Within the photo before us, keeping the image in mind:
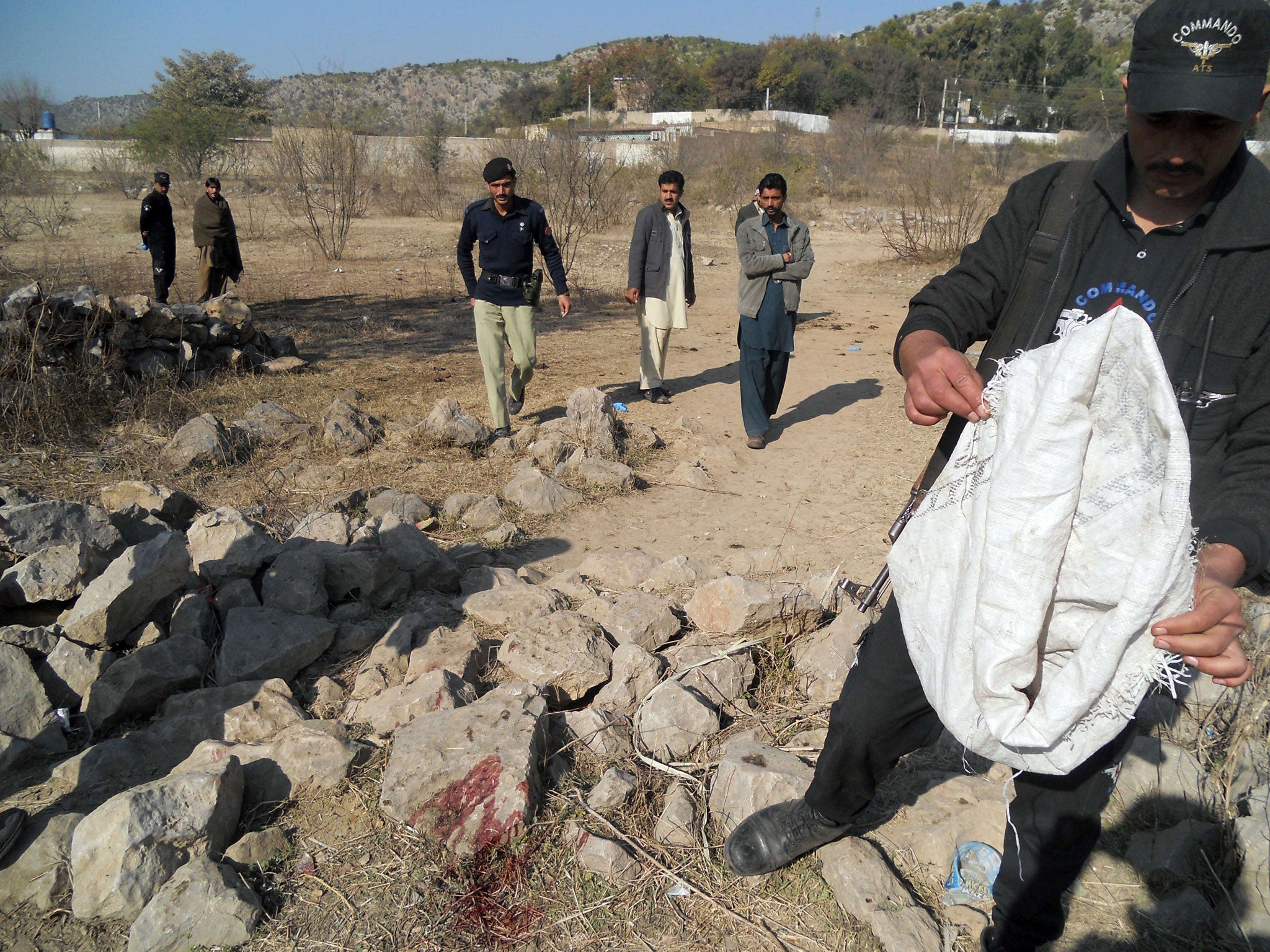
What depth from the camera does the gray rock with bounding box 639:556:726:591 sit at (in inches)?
151

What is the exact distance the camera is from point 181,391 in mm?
7320

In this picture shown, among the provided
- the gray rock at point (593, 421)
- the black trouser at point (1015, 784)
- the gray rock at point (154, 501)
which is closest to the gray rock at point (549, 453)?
the gray rock at point (593, 421)

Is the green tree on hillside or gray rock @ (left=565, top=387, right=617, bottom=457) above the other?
the green tree on hillside

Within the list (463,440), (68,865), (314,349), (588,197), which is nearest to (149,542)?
(68,865)

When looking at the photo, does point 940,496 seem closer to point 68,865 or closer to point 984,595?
point 984,595

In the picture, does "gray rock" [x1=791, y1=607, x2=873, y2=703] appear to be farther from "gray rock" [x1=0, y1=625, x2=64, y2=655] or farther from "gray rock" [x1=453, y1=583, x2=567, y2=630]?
"gray rock" [x1=0, y1=625, x2=64, y2=655]

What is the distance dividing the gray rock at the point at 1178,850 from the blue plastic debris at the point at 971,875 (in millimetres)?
371

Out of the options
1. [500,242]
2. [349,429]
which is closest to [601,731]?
[349,429]

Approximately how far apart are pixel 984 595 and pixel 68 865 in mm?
2347

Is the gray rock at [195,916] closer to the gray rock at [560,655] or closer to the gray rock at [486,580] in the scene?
the gray rock at [560,655]

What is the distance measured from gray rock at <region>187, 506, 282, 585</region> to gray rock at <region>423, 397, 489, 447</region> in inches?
93.7

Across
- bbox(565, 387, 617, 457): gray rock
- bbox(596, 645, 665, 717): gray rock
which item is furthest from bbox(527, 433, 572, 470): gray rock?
bbox(596, 645, 665, 717): gray rock

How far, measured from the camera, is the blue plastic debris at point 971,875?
7.13 ft

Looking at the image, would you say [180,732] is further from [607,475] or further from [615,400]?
[615,400]
